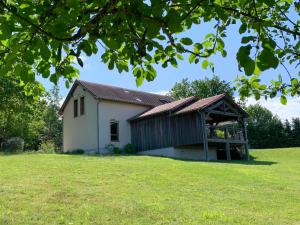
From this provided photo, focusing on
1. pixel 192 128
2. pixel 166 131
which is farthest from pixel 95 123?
pixel 192 128

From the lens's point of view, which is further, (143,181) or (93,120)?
(93,120)

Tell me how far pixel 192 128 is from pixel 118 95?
7.15 metres

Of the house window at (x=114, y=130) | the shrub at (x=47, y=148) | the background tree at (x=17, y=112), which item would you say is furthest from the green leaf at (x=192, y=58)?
the shrub at (x=47, y=148)

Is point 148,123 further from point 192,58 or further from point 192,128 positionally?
point 192,58

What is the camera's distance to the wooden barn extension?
28484 mm

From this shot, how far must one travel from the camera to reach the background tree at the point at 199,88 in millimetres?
66312

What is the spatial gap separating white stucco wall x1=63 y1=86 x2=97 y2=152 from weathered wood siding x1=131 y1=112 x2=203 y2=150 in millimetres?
2968

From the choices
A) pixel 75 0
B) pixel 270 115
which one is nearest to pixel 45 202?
pixel 75 0

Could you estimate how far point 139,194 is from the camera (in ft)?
40.7

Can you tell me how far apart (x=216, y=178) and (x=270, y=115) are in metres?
69.3

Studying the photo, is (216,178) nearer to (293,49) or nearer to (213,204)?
(213,204)

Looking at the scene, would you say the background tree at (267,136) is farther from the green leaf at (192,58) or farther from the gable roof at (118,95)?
the green leaf at (192,58)

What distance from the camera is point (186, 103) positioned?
102ft

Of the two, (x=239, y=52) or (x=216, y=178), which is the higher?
(x=239, y=52)
